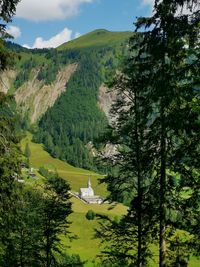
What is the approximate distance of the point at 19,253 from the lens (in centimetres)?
3081

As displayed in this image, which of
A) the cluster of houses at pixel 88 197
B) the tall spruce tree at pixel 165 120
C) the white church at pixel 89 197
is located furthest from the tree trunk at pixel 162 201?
the cluster of houses at pixel 88 197

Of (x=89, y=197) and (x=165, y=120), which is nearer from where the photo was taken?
(x=165, y=120)

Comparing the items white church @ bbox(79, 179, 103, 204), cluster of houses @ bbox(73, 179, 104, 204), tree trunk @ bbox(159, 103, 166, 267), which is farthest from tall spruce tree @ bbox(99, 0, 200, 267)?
cluster of houses @ bbox(73, 179, 104, 204)

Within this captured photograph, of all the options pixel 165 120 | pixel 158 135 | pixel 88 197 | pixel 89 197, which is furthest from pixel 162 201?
pixel 88 197

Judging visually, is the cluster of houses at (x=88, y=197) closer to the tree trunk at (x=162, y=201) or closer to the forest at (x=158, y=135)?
the forest at (x=158, y=135)

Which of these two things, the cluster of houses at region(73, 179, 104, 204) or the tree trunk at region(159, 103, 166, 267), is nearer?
the tree trunk at region(159, 103, 166, 267)

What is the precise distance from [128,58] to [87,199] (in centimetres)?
13535

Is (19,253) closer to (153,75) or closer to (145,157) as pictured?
(145,157)

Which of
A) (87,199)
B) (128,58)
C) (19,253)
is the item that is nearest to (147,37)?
(128,58)

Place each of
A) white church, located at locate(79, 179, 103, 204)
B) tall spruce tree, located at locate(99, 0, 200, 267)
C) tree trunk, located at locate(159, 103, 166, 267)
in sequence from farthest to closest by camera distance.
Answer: white church, located at locate(79, 179, 103, 204) < tree trunk, located at locate(159, 103, 166, 267) < tall spruce tree, located at locate(99, 0, 200, 267)

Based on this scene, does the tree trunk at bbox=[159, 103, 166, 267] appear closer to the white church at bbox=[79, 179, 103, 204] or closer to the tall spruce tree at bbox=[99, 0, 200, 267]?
the tall spruce tree at bbox=[99, 0, 200, 267]

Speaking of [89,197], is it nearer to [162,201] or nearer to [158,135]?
[162,201]

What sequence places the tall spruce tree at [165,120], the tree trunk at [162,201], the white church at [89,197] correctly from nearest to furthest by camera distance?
the tall spruce tree at [165,120] < the tree trunk at [162,201] < the white church at [89,197]

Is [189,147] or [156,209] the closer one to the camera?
[189,147]
